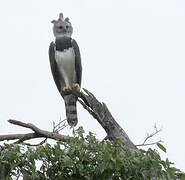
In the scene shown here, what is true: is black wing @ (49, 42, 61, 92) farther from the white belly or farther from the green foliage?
the green foliage

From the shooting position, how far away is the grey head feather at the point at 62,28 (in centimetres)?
764

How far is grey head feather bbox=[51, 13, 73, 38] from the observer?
764 cm

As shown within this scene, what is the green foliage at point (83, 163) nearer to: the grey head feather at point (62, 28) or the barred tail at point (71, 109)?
the barred tail at point (71, 109)

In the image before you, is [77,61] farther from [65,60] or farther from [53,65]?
[53,65]

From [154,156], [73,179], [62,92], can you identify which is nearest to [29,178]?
[73,179]

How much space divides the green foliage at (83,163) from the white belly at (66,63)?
12.6 feet

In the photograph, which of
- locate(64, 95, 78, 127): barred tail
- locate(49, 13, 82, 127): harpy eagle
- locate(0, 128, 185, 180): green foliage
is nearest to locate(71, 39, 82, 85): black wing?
locate(49, 13, 82, 127): harpy eagle

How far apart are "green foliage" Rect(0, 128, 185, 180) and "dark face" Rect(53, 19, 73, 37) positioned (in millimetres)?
4202

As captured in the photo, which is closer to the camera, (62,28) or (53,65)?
(53,65)

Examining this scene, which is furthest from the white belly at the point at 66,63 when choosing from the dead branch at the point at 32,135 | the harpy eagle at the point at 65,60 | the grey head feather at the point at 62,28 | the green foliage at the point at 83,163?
the green foliage at the point at 83,163

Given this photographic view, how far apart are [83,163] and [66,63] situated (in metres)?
3.93

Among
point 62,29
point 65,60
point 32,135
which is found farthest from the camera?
point 62,29

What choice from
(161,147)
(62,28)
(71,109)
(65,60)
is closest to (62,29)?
(62,28)

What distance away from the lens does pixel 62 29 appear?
765 centimetres
